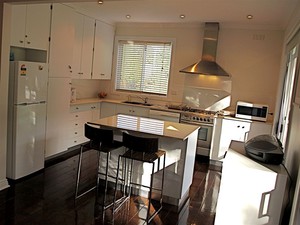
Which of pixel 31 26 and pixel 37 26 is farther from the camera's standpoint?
pixel 37 26

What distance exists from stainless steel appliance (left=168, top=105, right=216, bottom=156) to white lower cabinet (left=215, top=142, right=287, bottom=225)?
282cm

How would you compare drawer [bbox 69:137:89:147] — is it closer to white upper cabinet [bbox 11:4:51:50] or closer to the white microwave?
white upper cabinet [bbox 11:4:51:50]

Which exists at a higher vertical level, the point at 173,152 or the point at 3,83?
the point at 3,83

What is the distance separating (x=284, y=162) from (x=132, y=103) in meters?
4.00

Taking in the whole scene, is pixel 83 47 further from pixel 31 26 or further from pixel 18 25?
pixel 18 25

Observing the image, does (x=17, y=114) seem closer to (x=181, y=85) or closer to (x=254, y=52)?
(x=181, y=85)

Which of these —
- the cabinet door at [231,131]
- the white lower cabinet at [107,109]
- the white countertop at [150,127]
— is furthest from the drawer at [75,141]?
the cabinet door at [231,131]

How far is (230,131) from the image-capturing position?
5141 millimetres

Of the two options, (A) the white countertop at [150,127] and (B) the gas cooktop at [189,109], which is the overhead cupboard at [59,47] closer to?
(A) the white countertop at [150,127]

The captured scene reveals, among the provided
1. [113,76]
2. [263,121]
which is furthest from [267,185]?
[113,76]

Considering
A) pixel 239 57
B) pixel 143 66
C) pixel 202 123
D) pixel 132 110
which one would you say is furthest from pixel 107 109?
pixel 239 57

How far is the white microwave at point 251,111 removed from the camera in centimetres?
503

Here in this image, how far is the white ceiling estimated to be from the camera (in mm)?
3895

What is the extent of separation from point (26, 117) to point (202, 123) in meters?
3.14
